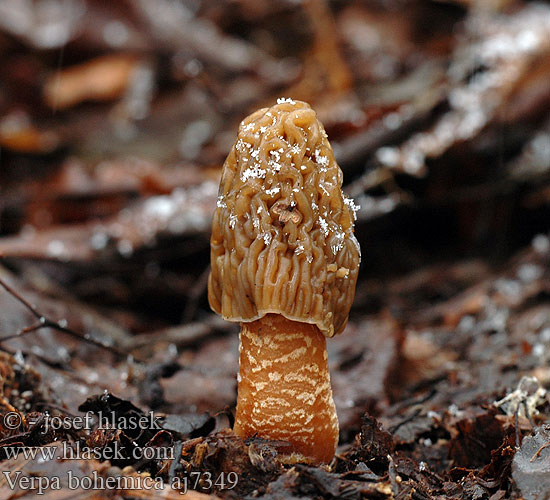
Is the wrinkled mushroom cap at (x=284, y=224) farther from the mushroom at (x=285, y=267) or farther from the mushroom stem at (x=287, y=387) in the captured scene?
the mushroom stem at (x=287, y=387)

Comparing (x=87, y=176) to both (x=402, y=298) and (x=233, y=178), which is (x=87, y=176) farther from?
(x=233, y=178)

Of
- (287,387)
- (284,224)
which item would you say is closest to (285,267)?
(284,224)

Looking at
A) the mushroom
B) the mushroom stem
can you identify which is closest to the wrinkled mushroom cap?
the mushroom

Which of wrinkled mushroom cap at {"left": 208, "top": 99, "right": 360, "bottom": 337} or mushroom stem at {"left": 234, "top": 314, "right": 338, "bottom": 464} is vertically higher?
wrinkled mushroom cap at {"left": 208, "top": 99, "right": 360, "bottom": 337}

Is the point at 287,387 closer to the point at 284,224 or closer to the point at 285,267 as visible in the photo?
the point at 285,267

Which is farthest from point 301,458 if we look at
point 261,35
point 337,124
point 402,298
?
point 261,35

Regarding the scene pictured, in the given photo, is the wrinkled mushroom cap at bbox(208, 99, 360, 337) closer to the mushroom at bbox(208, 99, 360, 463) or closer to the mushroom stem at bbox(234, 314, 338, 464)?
the mushroom at bbox(208, 99, 360, 463)

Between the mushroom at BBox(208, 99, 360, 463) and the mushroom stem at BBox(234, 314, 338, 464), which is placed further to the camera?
the mushroom stem at BBox(234, 314, 338, 464)

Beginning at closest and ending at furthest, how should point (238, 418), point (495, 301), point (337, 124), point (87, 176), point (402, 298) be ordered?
point (238, 418)
point (495, 301)
point (402, 298)
point (337, 124)
point (87, 176)
